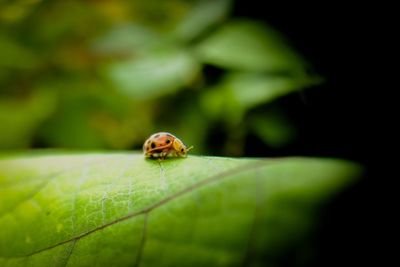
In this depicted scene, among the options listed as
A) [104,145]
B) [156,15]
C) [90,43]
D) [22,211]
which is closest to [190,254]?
[22,211]

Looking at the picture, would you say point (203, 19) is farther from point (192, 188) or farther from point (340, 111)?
point (192, 188)

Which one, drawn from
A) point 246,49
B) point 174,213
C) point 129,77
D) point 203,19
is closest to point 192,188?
point 174,213

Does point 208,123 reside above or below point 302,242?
above

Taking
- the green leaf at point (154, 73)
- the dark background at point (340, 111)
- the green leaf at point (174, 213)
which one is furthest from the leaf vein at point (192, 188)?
the green leaf at point (154, 73)

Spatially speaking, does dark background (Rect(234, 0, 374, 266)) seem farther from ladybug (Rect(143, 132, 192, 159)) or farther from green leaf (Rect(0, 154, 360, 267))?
ladybug (Rect(143, 132, 192, 159))

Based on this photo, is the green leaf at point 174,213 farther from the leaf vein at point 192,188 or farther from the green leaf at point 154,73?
the green leaf at point 154,73

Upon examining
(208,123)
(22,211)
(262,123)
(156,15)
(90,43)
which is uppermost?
(156,15)

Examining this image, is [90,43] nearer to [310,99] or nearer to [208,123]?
[208,123]
